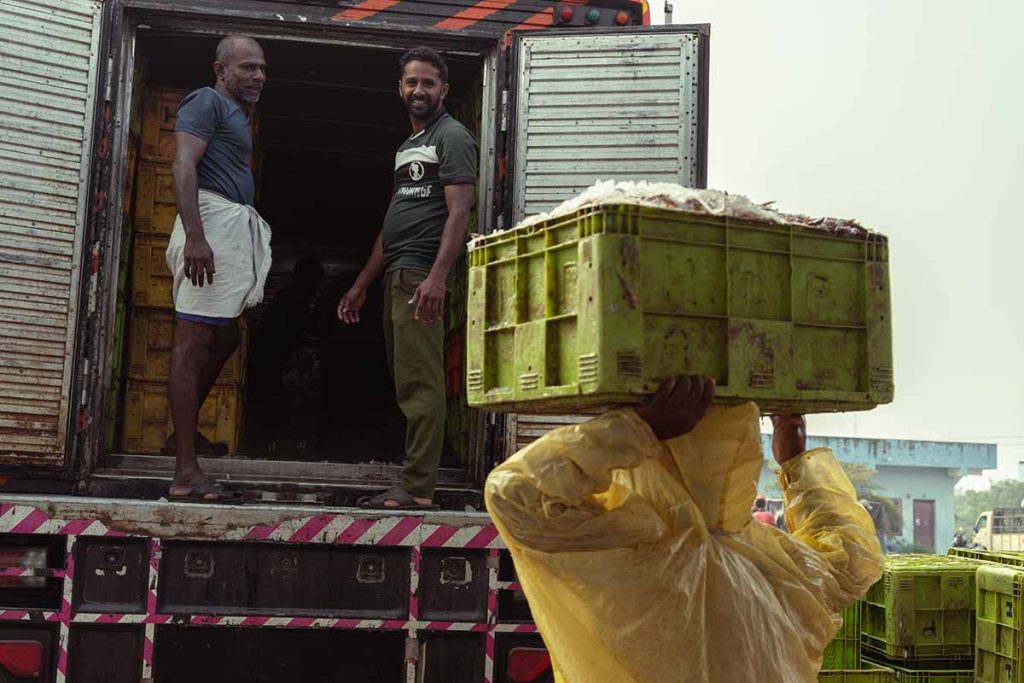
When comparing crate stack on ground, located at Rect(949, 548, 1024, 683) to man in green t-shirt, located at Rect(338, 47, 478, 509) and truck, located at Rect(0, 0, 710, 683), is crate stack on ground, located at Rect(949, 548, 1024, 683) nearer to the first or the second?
truck, located at Rect(0, 0, 710, 683)

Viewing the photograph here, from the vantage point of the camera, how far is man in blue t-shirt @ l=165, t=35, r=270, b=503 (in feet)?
17.1

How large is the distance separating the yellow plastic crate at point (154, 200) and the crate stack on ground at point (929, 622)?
4538 mm

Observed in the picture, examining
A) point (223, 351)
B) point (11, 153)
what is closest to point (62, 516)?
point (223, 351)

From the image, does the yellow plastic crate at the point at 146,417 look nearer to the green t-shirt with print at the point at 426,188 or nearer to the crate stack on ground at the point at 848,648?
the green t-shirt with print at the point at 426,188

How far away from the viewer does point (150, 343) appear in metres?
6.37

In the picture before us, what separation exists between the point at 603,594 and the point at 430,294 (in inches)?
111

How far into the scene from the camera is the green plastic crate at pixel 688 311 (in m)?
2.56

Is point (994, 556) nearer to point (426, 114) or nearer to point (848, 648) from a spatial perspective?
point (848, 648)

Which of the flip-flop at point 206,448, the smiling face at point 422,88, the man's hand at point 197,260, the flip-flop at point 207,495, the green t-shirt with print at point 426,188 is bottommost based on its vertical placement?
the flip-flop at point 207,495

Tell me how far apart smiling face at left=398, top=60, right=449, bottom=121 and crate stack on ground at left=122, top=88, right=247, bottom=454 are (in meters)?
1.76

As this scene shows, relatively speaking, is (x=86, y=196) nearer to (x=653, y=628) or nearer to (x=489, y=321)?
(x=489, y=321)

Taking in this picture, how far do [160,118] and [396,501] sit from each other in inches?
118

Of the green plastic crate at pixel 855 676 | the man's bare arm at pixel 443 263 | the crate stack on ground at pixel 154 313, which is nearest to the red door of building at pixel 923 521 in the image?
the green plastic crate at pixel 855 676

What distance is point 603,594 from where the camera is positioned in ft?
8.16
